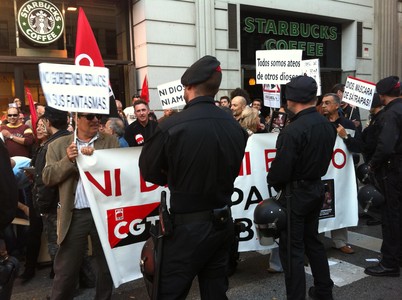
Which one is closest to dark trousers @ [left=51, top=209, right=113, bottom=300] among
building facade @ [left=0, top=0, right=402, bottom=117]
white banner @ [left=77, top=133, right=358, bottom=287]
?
white banner @ [left=77, top=133, right=358, bottom=287]

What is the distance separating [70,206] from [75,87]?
3.19 feet

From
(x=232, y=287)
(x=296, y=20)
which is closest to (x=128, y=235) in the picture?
(x=232, y=287)

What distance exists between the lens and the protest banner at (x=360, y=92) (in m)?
5.89

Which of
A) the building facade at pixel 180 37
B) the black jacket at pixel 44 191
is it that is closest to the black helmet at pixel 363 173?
the black jacket at pixel 44 191

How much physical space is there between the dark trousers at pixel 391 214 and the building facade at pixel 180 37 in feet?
20.5

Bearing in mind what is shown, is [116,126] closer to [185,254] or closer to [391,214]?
[185,254]

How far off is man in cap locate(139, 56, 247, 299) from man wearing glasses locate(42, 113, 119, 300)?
1015mm

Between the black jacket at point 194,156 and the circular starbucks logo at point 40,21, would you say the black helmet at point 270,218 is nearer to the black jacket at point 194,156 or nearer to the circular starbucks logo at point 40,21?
the black jacket at point 194,156

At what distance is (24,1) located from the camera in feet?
29.3

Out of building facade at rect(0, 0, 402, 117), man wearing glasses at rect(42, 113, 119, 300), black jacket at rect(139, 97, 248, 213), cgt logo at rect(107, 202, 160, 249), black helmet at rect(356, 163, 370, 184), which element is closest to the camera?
black jacket at rect(139, 97, 248, 213)

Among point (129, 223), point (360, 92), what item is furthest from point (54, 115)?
point (360, 92)

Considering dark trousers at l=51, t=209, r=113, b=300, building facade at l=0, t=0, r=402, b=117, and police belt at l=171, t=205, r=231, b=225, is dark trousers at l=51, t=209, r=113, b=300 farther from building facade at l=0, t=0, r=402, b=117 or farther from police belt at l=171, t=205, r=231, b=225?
building facade at l=0, t=0, r=402, b=117

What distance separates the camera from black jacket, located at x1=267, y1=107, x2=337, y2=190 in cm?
334

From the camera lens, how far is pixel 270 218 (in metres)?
3.40
